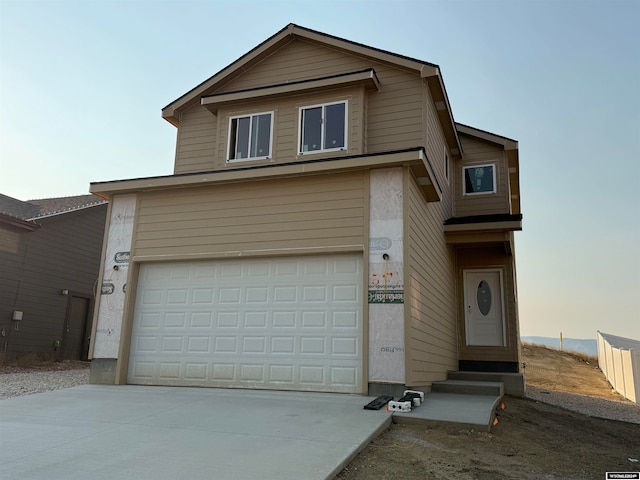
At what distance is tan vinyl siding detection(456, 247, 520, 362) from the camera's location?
39.8 ft

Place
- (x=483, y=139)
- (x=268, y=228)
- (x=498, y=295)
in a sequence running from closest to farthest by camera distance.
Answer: (x=268, y=228)
(x=498, y=295)
(x=483, y=139)

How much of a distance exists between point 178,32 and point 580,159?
1321cm

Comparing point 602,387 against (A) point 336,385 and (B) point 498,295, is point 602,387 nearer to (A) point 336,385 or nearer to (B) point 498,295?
(B) point 498,295

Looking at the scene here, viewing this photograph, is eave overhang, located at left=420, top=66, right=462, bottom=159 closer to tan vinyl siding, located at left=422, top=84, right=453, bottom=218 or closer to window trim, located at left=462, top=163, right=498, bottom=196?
→ tan vinyl siding, located at left=422, top=84, right=453, bottom=218

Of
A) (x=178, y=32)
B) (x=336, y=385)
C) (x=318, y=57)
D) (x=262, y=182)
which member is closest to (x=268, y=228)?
(x=262, y=182)

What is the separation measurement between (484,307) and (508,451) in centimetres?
773

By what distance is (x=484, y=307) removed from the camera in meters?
12.6

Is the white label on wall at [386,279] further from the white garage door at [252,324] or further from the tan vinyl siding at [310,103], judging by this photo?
the tan vinyl siding at [310,103]

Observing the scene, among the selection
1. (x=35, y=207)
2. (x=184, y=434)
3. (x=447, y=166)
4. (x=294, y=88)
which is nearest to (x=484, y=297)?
(x=447, y=166)

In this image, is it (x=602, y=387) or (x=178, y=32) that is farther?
(x=602, y=387)

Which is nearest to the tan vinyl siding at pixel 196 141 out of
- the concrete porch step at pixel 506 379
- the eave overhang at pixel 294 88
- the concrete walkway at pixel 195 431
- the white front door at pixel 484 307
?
the eave overhang at pixel 294 88

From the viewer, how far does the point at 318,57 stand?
36.6 ft

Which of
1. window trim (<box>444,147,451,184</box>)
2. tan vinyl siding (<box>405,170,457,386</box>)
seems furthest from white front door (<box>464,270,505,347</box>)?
window trim (<box>444,147,451,184</box>)

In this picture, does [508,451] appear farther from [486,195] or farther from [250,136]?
[486,195]
